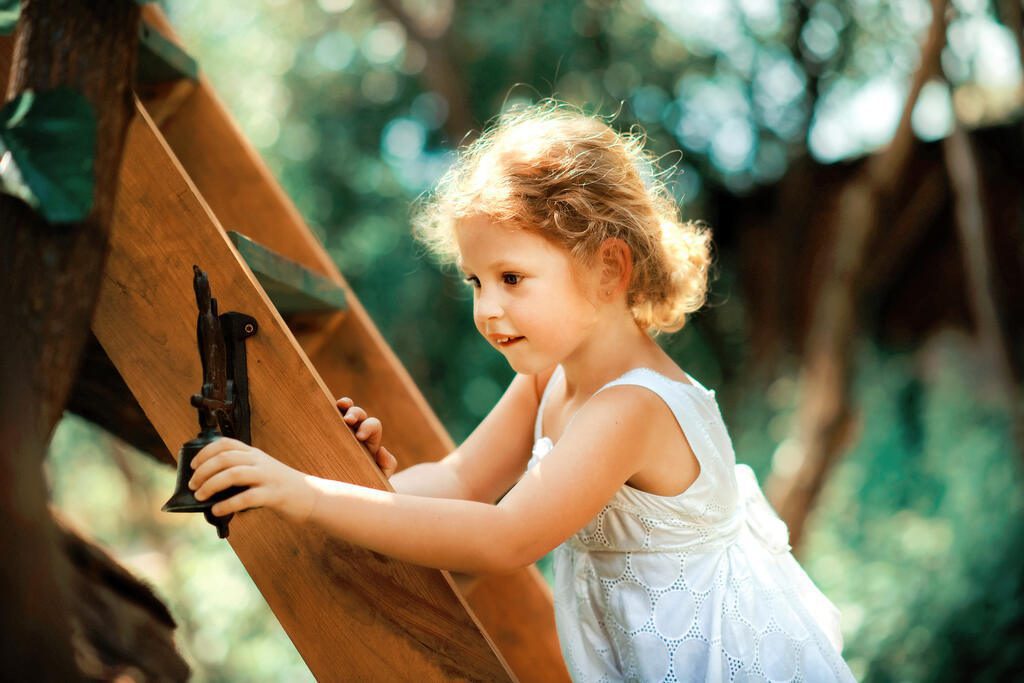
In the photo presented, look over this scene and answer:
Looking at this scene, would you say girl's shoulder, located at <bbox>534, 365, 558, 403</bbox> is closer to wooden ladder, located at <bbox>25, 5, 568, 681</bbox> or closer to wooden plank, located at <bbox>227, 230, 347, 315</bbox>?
wooden plank, located at <bbox>227, 230, 347, 315</bbox>

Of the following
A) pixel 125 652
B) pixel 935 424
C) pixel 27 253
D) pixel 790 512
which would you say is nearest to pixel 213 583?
pixel 790 512

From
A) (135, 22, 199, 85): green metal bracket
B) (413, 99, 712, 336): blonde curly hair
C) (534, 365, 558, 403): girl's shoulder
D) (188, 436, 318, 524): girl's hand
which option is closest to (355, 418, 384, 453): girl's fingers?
(188, 436, 318, 524): girl's hand

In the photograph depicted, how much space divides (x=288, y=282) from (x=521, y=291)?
15.2 inches

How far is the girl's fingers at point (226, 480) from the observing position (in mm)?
1111

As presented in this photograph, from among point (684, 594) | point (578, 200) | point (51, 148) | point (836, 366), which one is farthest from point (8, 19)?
point (836, 366)

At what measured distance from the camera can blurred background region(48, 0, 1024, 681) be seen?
5.09 meters

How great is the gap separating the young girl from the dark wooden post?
0.59 m

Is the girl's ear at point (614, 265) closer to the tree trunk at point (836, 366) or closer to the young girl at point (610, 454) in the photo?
the young girl at point (610, 454)

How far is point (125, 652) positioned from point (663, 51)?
491 centimetres

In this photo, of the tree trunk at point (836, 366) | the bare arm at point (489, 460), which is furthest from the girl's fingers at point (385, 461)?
the tree trunk at point (836, 366)

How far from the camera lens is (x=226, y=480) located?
112 cm

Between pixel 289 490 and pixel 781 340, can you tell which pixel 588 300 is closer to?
pixel 289 490

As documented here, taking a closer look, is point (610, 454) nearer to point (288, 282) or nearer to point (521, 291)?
point (521, 291)

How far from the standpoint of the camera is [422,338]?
5.91 m
